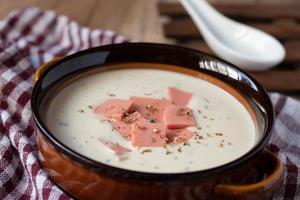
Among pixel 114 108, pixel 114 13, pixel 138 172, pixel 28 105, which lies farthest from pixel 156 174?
pixel 114 13

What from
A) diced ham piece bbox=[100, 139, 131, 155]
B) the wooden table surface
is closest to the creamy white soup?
diced ham piece bbox=[100, 139, 131, 155]

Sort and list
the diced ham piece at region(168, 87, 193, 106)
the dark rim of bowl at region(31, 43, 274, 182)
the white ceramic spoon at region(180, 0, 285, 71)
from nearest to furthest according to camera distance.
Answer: the dark rim of bowl at region(31, 43, 274, 182) → the diced ham piece at region(168, 87, 193, 106) → the white ceramic spoon at region(180, 0, 285, 71)

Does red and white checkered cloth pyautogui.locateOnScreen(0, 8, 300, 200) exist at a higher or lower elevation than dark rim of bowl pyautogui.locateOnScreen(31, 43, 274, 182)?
lower

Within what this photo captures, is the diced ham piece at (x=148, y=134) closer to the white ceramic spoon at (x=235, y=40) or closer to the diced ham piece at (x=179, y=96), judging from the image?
the diced ham piece at (x=179, y=96)

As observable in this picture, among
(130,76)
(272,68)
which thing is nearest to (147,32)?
(272,68)

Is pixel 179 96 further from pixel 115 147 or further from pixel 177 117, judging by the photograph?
pixel 115 147

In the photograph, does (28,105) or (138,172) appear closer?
(138,172)

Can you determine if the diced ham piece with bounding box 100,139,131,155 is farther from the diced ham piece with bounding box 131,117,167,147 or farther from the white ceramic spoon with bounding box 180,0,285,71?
the white ceramic spoon with bounding box 180,0,285,71

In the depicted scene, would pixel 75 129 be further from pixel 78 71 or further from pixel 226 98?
pixel 226 98
